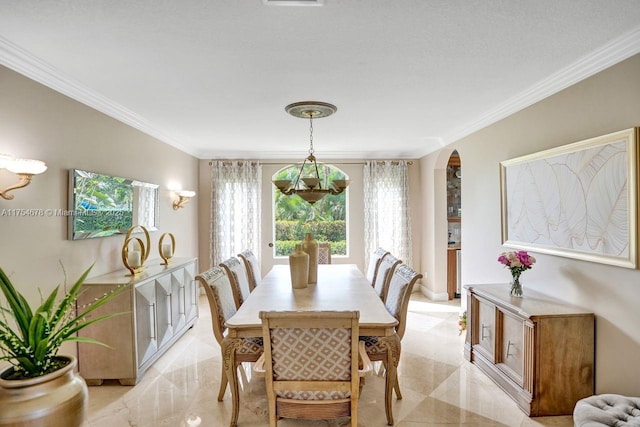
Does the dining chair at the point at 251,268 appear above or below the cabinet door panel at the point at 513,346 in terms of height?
above

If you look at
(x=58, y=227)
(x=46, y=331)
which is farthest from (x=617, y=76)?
(x=58, y=227)

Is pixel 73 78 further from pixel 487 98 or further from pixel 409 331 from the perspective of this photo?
pixel 409 331

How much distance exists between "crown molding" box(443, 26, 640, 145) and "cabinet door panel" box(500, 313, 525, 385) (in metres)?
1.84

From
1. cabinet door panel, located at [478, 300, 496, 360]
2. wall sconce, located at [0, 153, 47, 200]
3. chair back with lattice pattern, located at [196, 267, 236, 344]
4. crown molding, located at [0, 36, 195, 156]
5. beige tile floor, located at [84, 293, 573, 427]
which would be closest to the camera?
wall sconce, located at [0, 153, 47, 200]

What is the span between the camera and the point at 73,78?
268cm

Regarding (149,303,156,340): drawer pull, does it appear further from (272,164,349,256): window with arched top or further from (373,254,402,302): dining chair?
(272,164,349,256): window with arched top

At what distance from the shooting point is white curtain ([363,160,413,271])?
6.01 m

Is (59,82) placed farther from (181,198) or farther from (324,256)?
(324,256)

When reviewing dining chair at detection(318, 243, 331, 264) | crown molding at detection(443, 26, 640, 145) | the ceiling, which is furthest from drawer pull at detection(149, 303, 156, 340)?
crown molding at detection(443, 26, 640, 145)

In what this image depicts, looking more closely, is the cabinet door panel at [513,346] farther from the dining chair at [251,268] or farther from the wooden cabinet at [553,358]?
the dining chair at [251,268]

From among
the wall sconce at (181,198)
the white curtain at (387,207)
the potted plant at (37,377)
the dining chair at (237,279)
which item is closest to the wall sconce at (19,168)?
the potted plant at (37,377)

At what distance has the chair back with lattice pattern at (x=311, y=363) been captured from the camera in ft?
5.86

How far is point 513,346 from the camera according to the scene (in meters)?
2.71

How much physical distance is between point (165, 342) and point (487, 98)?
154 inches
